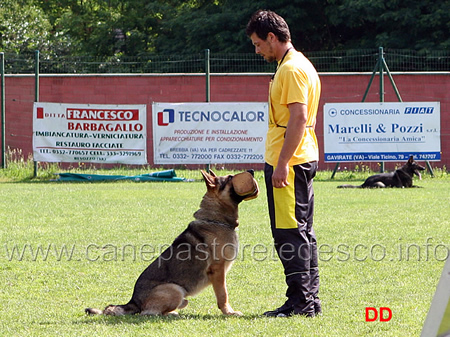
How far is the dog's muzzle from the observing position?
210 inches

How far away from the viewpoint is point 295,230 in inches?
201

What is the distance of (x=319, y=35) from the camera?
2836cm

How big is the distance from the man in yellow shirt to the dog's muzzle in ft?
0.43

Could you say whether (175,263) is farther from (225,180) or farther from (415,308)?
(415,308)

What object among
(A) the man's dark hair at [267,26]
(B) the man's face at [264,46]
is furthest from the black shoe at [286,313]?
(A) the man's dark hair at [267,26]

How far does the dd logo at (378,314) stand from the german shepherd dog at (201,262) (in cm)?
100

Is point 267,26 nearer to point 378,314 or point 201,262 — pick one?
point 201,262

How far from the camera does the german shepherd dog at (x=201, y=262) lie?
5285mm

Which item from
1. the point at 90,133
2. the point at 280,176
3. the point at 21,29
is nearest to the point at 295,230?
the point at 280,176

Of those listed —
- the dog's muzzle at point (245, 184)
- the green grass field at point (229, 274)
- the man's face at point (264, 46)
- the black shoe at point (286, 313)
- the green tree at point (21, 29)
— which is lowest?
the green grass field at point (229, 274)

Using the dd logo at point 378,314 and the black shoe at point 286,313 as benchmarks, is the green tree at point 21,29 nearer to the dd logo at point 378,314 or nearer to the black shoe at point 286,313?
the black shoe at point 286,313

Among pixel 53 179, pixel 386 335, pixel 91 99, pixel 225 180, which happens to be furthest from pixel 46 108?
pixel 386 335

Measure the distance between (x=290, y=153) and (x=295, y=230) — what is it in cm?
58

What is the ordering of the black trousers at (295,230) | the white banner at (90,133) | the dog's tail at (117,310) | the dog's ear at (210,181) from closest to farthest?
the black trousers at (295,230), the dog's tail at (117,310), the dog's ear at (210,181), the white banner at (90,133)
